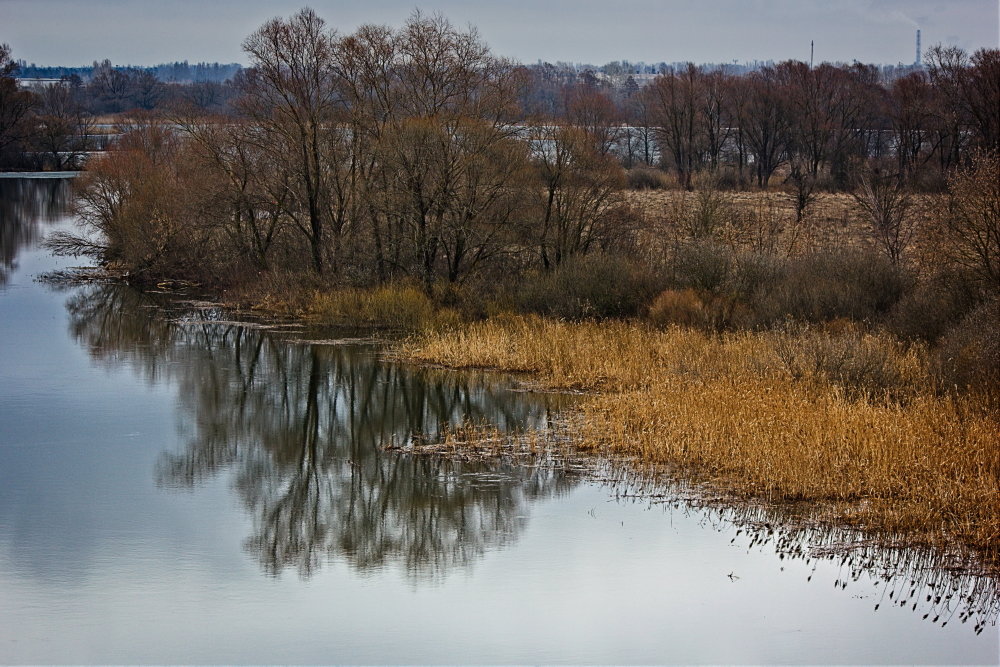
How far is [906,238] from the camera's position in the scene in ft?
98.8

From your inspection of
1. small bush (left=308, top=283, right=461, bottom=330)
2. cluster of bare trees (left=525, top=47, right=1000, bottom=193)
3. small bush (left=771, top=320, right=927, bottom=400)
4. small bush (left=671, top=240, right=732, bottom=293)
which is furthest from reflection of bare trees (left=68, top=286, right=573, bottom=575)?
cluster of bare trees (left=525, top=47, right=1000, bottom=193)

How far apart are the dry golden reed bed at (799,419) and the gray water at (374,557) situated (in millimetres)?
780

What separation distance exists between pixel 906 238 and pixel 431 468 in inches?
785

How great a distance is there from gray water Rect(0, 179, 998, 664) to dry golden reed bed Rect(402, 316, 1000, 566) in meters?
0.78

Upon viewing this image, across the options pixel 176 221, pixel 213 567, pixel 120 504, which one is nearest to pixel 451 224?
pixel 176 221

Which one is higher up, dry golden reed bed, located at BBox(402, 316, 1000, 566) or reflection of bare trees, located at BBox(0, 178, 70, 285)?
reflection of bare trees, located at BBox(0, 178, 70, 285)

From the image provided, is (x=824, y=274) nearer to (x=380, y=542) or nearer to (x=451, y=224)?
(x=451, y=224)

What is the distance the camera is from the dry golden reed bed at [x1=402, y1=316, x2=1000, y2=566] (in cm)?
1207

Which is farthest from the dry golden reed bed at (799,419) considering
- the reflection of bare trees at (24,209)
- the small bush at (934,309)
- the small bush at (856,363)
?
the reflection of bare trees at (24,209)

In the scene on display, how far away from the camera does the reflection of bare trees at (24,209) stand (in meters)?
42.0

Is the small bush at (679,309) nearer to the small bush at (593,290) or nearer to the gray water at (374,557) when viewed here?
the small bush at (593,290)

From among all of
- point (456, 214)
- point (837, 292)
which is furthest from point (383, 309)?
point (837, 292)

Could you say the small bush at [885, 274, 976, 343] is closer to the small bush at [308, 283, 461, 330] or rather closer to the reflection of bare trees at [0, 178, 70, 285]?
the small bush at [308, 283, 461, 330]

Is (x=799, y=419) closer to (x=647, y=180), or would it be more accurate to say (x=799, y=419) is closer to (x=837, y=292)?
(x=837, y=292)
